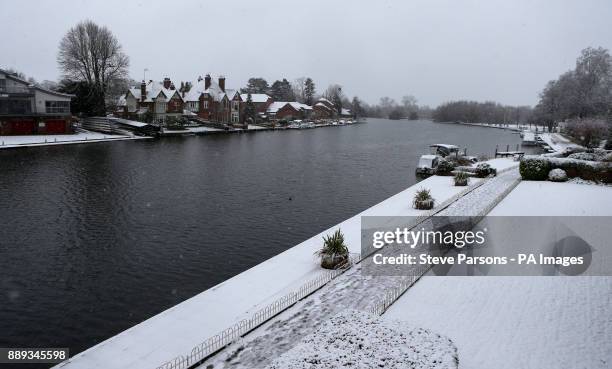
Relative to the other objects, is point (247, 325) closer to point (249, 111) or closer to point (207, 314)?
point (207, 314)

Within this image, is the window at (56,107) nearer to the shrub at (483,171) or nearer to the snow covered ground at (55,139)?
the snow covered ground at (55,139)

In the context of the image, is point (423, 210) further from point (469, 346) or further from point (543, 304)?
point (469, 346)

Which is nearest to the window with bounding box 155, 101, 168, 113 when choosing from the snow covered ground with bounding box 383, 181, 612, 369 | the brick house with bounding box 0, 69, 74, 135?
the brick house with bounding box 0, 69, 74, 135

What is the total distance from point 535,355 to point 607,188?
25484mm

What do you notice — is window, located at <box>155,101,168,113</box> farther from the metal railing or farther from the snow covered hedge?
the metal railing

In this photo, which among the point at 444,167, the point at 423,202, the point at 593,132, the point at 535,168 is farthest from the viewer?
the point at 593,132

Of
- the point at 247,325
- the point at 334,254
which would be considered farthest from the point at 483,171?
the point at 247,325

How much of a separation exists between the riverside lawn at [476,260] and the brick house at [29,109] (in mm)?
61019

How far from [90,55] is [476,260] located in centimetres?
7933

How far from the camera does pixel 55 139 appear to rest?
192ft

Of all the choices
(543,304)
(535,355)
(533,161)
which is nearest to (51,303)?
(535,355)

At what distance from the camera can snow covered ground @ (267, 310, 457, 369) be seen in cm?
886

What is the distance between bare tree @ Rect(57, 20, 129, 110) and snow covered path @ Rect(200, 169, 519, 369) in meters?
73.1

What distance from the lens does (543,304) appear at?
13031mm
